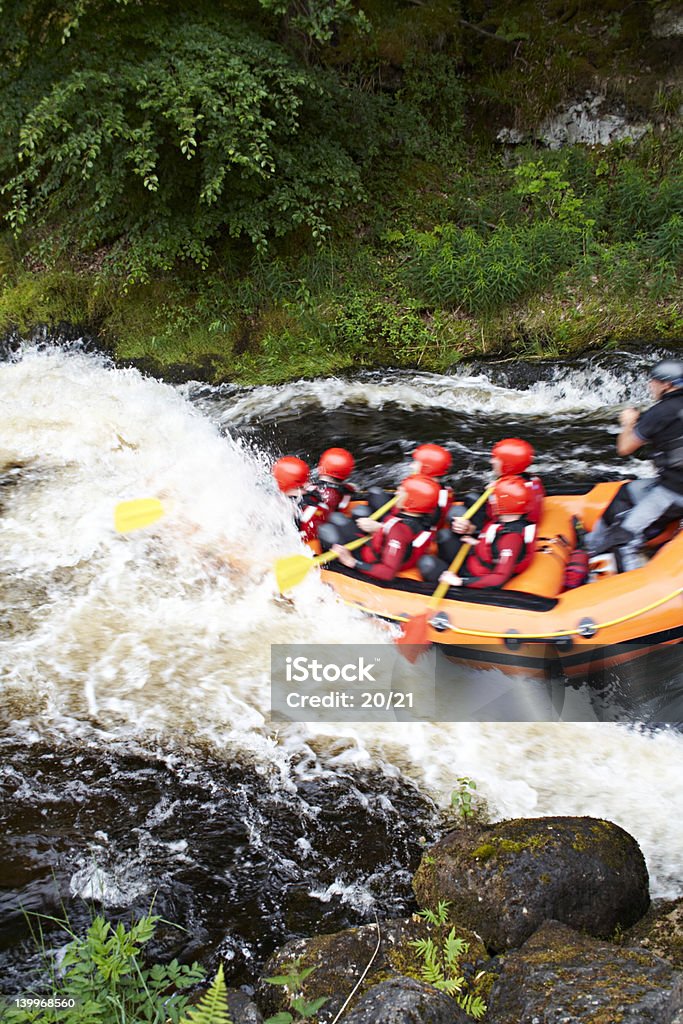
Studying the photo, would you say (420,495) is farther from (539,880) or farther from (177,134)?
(177,134)

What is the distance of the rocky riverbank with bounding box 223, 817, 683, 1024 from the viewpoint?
1.97 m

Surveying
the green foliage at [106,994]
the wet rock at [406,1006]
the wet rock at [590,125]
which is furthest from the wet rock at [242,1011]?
the wet rock at [590,125]

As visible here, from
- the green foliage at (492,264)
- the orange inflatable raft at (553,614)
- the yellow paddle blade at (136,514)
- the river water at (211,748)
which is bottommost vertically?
the river water at (211,748)

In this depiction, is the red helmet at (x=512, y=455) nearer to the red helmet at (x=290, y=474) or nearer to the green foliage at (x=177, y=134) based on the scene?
the red helmet at (x=290, y=474)

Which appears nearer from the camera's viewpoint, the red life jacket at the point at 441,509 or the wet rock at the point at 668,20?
the red life jacket at the point at 441,509

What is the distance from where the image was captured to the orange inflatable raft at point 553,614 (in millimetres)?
3705

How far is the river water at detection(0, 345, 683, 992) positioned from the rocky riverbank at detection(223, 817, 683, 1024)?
0.34 metres

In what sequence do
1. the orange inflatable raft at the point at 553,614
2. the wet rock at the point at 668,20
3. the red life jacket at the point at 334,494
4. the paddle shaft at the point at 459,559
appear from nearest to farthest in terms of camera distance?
the orange inflatable raft at the point at 553,614
the paddle shaft at the point at 459,559
the red life jacket at the point at 334,494
the wet rock at the point at 668,20

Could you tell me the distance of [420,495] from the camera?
429cm

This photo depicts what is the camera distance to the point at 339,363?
7.73 meters

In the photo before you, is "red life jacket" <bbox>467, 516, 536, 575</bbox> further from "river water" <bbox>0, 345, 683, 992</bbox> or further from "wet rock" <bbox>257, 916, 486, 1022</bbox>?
"wet rock" <bbox>257, 916, 486, 1022</bbox>

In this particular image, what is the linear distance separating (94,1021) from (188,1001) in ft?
1.99

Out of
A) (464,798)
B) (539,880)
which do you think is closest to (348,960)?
(539,880)

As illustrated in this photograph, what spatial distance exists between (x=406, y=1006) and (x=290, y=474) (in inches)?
129
